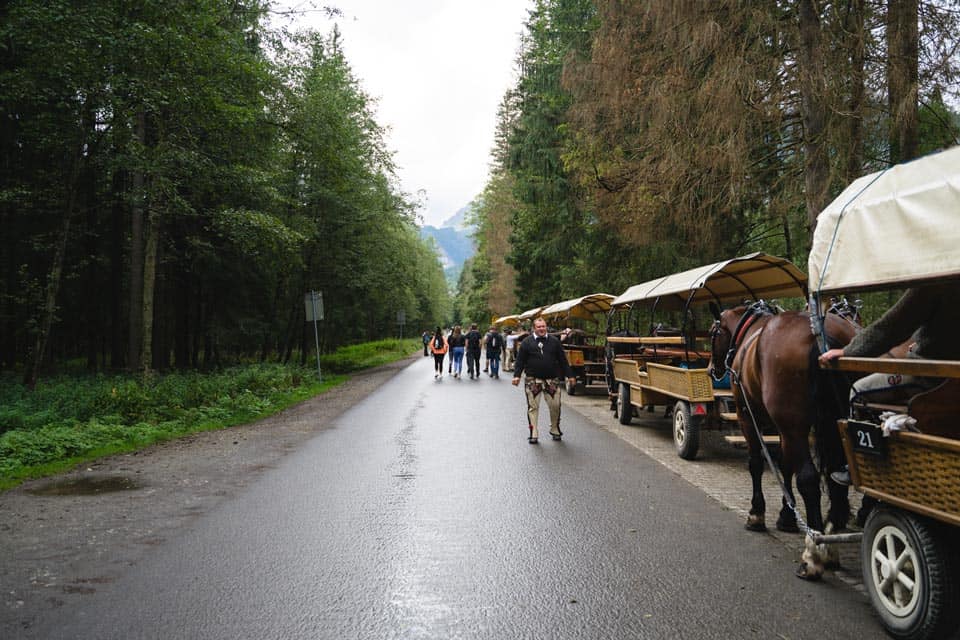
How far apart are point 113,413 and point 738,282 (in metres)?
12.2

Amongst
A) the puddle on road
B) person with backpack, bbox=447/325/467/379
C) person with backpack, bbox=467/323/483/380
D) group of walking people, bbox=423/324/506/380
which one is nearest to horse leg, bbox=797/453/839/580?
the puddle on road

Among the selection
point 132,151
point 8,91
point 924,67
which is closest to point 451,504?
point 924,67

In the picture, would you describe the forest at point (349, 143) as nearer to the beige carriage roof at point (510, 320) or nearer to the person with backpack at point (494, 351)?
the person with backpack at point (494, 351)

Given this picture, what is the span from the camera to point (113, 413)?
476 inches

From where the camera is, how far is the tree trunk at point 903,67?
812cm

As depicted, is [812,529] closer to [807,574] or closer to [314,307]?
[807,574]

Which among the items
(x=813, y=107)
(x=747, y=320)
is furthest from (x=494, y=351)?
(x=747, y=320)

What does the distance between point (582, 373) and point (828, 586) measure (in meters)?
14.6

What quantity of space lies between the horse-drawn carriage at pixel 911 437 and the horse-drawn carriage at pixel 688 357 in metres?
4.33

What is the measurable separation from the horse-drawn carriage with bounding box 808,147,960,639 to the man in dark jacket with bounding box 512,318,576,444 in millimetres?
6688

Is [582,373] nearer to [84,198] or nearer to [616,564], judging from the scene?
[616,564]

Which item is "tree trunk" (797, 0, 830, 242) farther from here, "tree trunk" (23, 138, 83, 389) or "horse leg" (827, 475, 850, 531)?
"tree trunk" (23, 138, 83, 389)

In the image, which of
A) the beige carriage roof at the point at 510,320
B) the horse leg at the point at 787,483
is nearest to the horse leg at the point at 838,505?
the horse leg at the point at 787,483

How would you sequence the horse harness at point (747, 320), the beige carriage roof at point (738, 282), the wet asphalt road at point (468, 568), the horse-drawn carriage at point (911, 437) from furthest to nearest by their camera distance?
1. the beige carriage roof at point (738, 282)
2. the horse harness at point (747, 320)
3. the wet asphalt road at point (468, 568)
4. the horse-drawn carriage at point (911, 437)
